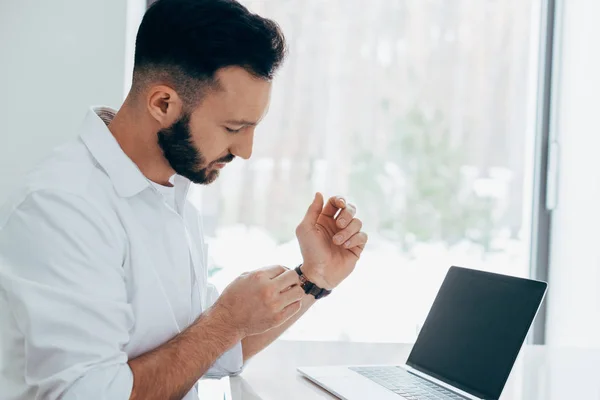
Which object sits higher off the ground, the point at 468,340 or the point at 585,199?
the point at 585,199

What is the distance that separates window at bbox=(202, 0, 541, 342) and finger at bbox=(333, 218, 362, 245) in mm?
1054

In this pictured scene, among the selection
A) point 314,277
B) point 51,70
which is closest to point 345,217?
point 314,277

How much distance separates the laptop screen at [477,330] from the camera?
1109 mm

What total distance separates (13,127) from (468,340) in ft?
4.76

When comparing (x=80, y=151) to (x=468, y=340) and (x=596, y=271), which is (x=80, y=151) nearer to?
(x=468, y=340)

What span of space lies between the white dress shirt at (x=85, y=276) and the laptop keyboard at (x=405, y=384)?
35 cm

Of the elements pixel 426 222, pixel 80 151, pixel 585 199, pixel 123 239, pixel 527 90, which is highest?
pixel 527 90

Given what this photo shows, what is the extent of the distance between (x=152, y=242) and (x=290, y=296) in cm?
28

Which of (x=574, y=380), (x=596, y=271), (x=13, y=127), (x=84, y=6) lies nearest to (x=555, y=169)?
(x=596, y=271)

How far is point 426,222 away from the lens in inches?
94.7

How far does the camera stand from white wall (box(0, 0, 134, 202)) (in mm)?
1872

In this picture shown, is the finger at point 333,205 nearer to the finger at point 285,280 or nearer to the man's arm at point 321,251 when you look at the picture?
the man's arm at point 321,251

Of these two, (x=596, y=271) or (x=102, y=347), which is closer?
(x=102, y=347)

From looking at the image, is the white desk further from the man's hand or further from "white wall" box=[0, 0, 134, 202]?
"white wall" box=[0, 0, 134, 202]
